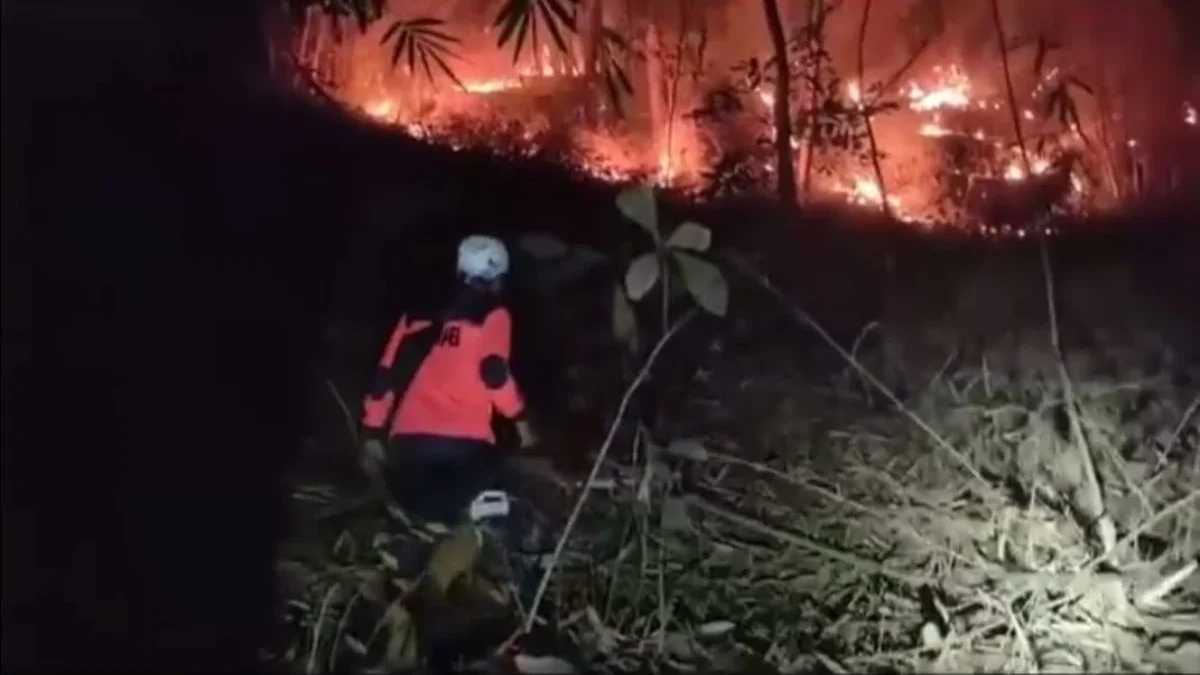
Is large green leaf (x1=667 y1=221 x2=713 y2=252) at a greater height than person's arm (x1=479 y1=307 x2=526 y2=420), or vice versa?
large green leaf (x1=667 y1=221 x2=713 y2=252)

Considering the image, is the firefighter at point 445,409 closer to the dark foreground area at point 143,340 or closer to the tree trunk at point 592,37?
the dark foreground area at point 143,340

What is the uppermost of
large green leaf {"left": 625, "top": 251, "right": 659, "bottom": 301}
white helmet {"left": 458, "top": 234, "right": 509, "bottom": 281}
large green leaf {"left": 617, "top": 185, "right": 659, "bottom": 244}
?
large green leaf {"left": 617, "top": 185, "right": 659, "bottom": 244}

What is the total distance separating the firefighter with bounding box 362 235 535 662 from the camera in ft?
4.59

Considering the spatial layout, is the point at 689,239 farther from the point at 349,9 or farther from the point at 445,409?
the point at 349,9

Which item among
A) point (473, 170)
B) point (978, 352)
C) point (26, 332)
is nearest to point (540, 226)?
point (473, 170)

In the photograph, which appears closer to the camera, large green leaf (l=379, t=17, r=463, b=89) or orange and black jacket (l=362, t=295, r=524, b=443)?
orange and black jacket (l=362, t=295, r=524, b=443)

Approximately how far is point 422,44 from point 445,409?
41 cm

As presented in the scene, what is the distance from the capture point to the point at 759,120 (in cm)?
170

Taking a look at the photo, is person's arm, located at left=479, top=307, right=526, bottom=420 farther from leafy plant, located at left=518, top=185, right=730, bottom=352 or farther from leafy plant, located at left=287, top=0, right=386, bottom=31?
leafy plant, located at left=287, top=0, right=386, bottom=31

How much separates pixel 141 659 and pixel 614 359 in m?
0.67

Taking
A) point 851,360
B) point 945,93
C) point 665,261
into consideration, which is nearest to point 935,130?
point 945,93

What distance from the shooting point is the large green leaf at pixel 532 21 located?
5.18 ft

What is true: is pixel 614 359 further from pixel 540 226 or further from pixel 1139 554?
pixel 1139 554

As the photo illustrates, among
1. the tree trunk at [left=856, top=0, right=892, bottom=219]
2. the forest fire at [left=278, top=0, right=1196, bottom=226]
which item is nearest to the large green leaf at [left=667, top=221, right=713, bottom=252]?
the forest fire at [left=278, top=0, right=1196, bottom=226]
